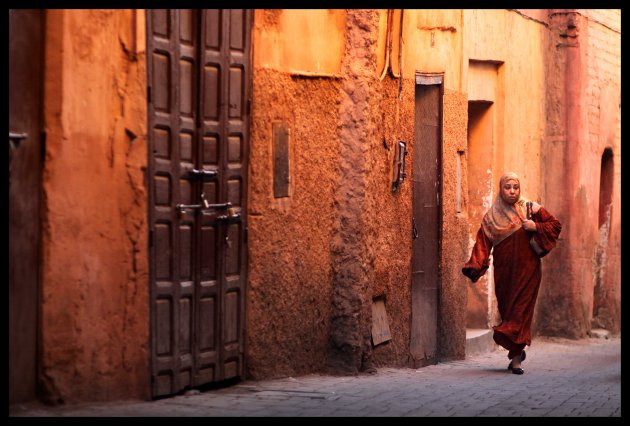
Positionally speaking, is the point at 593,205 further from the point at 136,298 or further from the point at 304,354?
the point at 136,298

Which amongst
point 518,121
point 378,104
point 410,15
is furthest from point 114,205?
point 518,121

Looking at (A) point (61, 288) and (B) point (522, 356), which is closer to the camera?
(A) point (61, 288)

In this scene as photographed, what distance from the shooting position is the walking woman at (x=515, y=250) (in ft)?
37.7

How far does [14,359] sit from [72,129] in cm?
127

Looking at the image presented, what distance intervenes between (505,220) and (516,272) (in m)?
0.45

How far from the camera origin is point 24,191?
7.31m

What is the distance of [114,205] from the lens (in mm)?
7812

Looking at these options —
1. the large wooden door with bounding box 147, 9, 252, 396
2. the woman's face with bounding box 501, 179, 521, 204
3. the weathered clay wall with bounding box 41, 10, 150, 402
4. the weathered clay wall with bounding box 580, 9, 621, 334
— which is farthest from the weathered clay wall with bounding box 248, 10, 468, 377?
the weathered clay wall with bounding box 580, 9, 621, 334

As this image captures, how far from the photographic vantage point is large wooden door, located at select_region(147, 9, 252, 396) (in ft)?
27.0

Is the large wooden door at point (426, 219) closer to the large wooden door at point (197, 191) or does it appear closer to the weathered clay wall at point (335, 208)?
the weathered clay wall at point (335, 208)

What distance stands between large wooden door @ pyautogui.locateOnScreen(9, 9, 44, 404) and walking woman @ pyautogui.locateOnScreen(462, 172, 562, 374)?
196 inches

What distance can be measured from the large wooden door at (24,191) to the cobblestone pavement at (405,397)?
0.91 feet

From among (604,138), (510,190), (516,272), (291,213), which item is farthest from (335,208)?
(604,138)

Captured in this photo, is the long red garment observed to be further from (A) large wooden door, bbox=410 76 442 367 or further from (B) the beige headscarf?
(A) large wooden door, bbox=410 76 442 367
